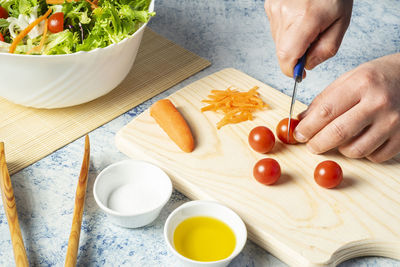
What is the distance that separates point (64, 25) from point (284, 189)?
49.3 inches

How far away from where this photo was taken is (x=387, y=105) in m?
1.82

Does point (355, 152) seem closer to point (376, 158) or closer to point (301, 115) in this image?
point (376, 158)

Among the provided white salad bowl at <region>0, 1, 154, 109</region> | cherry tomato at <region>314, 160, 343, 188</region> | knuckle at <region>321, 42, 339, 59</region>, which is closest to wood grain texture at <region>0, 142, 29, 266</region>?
white salad bowl at <region>0, 1, 154, 109</region>

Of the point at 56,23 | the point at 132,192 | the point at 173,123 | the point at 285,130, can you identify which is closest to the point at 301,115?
the point at 285,130

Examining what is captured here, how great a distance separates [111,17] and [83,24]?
0.61ft

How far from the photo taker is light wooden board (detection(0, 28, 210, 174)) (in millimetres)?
2096

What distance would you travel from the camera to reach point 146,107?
7.70ft

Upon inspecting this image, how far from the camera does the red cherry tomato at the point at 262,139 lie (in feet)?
6.44

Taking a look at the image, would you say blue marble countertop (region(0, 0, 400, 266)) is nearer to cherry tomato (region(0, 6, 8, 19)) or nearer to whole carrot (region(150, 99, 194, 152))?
whole carrot (region(150, 99, 194, 152))

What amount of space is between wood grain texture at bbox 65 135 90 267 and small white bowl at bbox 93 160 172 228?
0.08 m

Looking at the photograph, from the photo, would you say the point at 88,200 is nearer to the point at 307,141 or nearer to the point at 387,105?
the point at 307,141

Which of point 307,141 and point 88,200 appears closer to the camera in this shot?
point 88,200

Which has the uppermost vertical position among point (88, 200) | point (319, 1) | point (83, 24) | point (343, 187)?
point (319, 1)

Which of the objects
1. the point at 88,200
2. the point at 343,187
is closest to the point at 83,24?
the point at 88,200
